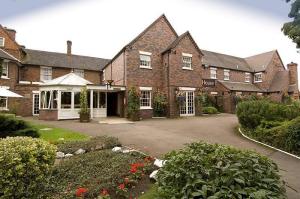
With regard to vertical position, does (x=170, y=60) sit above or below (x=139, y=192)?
above

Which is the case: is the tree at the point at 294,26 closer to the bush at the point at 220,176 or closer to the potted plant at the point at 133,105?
the bush at the point at 220,176

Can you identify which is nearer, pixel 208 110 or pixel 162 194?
pixel 162 194

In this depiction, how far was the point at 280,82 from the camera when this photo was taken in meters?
38.6

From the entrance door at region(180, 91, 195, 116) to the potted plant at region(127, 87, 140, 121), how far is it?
505 cm

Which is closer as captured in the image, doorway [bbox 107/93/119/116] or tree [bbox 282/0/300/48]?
tree [bbox 282/0/300/48]

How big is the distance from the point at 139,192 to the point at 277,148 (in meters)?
7.82

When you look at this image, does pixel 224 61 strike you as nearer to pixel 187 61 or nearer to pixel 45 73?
pixel 187 61

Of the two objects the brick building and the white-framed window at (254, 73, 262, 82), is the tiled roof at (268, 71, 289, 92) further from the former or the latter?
the white-framed window at (254, 73, 262, 82)

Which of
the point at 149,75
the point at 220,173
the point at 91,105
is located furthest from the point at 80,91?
the point at 220,173

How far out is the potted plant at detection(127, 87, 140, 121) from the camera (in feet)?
→ 70.9

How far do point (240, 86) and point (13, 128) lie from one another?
30981 millimetres

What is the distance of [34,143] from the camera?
19.4 ft

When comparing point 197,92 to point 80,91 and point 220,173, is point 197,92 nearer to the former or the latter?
point 80,91

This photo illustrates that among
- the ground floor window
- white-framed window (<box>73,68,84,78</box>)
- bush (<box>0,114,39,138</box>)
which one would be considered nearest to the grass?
bush (<box>0,114,39,138</box>)
